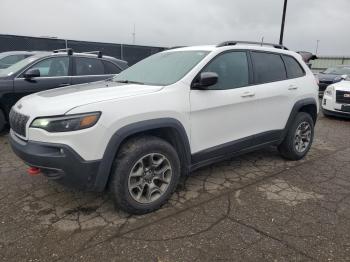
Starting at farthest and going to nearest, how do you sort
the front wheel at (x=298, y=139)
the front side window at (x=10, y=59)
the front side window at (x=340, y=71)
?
the front side window at (x=340, y=71) → the front side window at (x=10, y=59) → the front wheel at (x=298, y=139)

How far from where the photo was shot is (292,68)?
4.93 metres

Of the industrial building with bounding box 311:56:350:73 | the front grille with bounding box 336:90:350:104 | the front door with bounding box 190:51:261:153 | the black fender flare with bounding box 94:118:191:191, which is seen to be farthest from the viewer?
the industrial building with bounding box 311:56:350:73

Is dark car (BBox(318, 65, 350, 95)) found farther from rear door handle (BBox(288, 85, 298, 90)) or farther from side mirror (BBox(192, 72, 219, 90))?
side mirror (BBox(192, 72, 219, 90))

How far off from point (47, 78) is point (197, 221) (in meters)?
4.67

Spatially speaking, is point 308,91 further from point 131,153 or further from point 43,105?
point 43,105

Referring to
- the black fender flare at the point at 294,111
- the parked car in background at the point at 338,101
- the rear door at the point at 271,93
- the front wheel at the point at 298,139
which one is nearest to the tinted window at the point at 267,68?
the rear door at the point at 271,93

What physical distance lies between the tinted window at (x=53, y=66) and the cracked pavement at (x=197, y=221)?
8.36 ft

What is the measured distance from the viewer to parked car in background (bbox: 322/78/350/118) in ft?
28.3

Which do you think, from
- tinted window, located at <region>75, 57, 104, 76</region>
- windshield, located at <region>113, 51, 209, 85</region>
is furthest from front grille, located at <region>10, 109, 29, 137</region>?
tinted window, located at <region>75, 57, 104, 76</region>

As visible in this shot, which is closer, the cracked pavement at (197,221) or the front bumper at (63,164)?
the cracked pavement at (197,221)

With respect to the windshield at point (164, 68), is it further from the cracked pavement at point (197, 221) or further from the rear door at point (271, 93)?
the cracked pavement at point (197, 221)

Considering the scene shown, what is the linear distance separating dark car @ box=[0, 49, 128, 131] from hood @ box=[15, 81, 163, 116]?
9.66ft

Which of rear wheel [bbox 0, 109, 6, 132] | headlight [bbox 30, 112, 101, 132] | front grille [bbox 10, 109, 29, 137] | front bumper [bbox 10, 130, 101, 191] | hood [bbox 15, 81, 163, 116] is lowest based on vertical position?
rear wheel [bbox 0, 109, 6, 132]

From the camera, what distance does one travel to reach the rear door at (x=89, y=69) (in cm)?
680
